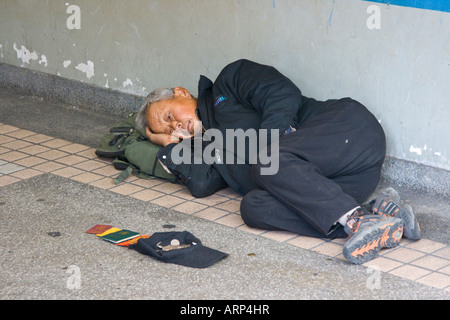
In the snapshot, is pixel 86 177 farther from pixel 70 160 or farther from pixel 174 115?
pixel 174 115

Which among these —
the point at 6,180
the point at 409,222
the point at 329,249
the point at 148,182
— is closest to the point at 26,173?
the point at 6,180

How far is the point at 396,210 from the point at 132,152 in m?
1.64

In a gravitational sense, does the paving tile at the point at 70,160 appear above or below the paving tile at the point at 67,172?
above

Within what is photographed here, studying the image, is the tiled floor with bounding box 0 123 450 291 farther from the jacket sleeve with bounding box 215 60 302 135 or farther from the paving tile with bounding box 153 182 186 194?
the jacket sleeve with bounding box 215 60 302 135

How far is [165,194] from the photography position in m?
4.00

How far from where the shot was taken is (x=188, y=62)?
4.87 meters

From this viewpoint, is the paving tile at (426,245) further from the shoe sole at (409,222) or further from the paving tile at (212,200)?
the paving tile at (212,200)

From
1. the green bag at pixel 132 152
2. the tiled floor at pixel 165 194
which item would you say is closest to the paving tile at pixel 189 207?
the tiled floor at pixel 165 194

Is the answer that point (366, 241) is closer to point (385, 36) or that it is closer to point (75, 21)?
point (385, 36)

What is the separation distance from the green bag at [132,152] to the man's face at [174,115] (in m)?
0.16

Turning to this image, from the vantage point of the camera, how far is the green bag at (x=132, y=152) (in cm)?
416

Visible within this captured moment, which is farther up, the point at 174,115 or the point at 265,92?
the point at 265,92

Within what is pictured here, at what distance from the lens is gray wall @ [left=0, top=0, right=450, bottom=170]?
12.7ft
